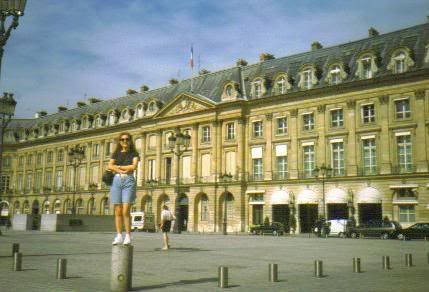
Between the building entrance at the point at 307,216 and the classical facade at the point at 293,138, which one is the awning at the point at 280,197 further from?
the building entrance at the point at 307,216

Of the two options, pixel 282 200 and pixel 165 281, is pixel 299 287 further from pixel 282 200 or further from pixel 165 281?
pixel 282 200

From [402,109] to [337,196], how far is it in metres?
8.86

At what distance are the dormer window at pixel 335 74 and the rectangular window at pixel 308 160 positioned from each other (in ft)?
19.9

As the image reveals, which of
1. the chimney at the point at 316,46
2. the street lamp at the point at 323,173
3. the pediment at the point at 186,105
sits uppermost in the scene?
the chimney at the point at 316,46

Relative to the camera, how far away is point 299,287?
9.04m

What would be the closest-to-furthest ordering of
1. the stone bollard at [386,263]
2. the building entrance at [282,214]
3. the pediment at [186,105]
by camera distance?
the stone bollard at [386,263], the building entrance at [282,214], the pediment at [186,105]

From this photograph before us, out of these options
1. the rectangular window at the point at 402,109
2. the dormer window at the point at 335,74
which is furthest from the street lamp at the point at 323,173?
the dormer window at the point at 335,74

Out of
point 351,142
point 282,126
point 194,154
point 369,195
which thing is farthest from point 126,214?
point 194,154

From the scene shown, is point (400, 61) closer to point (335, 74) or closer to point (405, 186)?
point (335, 74)

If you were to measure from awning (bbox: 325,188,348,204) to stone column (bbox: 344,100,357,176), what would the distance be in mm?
1674

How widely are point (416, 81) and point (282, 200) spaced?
15329 mm

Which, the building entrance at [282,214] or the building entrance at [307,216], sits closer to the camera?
the building entrance at [307,216]

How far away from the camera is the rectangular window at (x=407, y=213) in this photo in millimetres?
38562

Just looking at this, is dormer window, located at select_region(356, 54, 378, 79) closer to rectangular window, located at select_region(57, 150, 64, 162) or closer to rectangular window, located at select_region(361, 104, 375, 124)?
rectangular window, located at select_region(361, 104, 375, 124)
